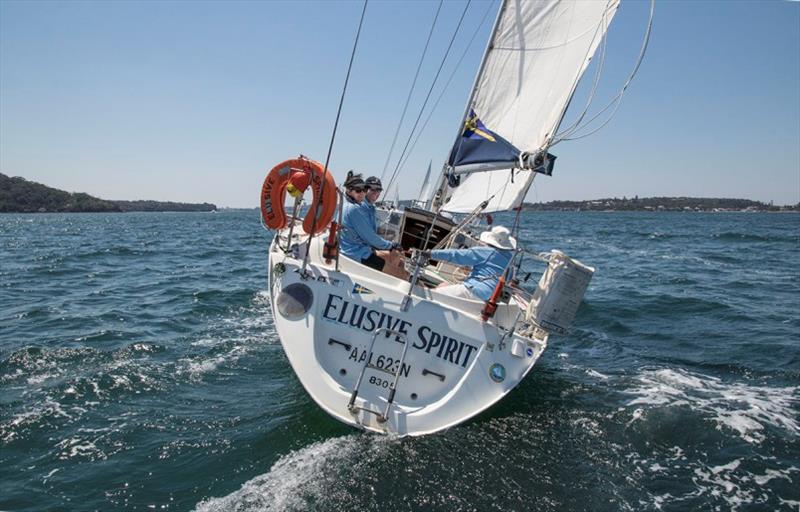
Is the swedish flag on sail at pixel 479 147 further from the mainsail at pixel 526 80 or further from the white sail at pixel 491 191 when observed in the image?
the white sail at pixel 491 191

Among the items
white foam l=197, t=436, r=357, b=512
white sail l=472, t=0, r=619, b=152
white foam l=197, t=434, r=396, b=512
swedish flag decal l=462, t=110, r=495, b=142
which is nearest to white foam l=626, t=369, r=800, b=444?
white foam l=197, t=434, r=396, b=512

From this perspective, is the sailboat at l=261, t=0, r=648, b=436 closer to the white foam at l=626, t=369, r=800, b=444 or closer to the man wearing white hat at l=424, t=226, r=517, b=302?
the man wearing white hat at l=424, t=226, r=517, b=302

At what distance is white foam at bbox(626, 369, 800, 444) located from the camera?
513cm

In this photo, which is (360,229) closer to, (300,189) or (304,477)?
A: (300,189)

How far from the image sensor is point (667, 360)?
7.39 meters

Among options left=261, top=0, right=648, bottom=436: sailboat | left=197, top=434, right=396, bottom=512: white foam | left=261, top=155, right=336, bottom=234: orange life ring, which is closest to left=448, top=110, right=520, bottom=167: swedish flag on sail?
left=261, top=0, right=648, bottom=436: sailboat

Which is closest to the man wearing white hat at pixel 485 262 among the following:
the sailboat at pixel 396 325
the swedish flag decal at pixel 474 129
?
the sailboat at pixel 396 325

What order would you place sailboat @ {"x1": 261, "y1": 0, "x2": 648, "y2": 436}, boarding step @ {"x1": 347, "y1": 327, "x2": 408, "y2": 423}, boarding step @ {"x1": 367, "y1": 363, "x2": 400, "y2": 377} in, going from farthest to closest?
boarding step @ {"x1": 367, "y1": 363, "x2": 400, "y2": 377}
sailboat @ {"x1": 261, "y1": 0, "x2": 648, "y2": 436}
boarding step @ {"x1": 347, "y1": 327, "x2": 408, "y2": 423}

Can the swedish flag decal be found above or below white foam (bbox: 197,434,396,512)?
above

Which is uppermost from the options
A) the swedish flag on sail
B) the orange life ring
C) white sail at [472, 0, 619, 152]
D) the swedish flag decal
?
white sail at [472, 0, 619, 152]

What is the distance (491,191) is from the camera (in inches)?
384

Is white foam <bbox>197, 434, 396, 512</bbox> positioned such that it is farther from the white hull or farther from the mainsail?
the mainsail

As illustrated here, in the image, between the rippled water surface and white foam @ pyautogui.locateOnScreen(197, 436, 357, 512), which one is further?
the rippled water surface

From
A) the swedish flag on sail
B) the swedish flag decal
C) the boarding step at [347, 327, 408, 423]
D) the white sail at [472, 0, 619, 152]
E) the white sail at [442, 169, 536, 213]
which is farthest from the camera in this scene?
the white sail at [442, 169, 536, 213]
